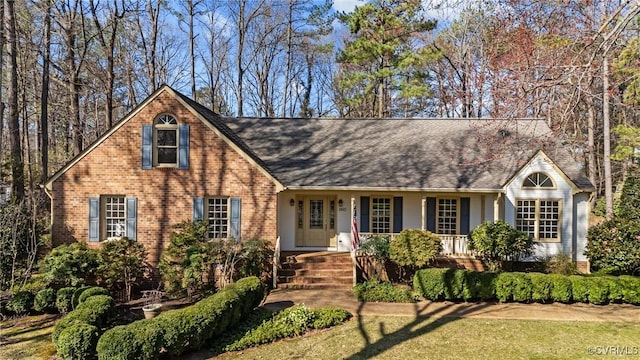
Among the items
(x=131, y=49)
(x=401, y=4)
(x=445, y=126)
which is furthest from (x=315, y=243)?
(x=131, y=49)

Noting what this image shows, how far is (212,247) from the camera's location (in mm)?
11820

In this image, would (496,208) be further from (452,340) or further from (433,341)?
(433,341)

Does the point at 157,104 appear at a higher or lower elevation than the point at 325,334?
higher

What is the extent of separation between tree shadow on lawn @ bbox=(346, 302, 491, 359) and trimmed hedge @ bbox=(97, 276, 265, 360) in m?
2.96

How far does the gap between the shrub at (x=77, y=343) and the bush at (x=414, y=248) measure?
853cm

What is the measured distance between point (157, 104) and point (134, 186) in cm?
295

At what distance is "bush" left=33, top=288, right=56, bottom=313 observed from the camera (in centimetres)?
1059

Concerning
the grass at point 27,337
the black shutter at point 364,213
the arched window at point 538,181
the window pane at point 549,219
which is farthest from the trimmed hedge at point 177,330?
the window pane at point 549,219

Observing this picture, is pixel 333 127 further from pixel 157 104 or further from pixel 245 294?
pixel 245 294

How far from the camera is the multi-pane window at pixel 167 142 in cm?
1327

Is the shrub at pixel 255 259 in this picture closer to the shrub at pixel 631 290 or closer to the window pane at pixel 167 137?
the window pane at pixel 167 137

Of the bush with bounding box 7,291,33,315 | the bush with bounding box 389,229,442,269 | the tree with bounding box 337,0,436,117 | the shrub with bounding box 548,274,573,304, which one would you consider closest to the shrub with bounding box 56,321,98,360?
the bush with bounding box 7,291,33,315

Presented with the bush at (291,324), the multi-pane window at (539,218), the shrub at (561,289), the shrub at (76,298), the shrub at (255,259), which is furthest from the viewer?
the multi-pane window at (539,218)

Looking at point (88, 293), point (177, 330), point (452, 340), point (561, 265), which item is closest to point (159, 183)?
point (88, 293)
